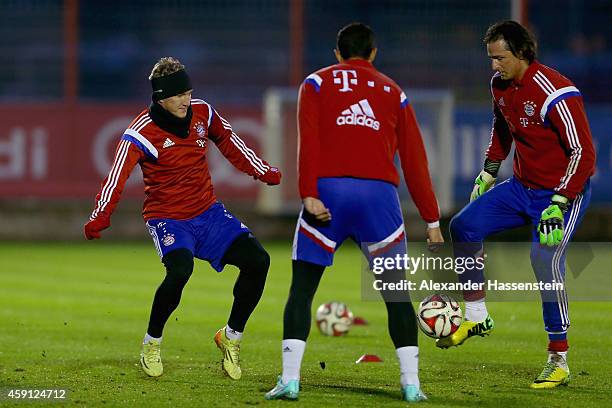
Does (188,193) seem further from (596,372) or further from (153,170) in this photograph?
(596,372)

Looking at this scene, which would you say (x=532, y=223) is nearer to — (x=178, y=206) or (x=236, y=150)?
(x=236, y=150)

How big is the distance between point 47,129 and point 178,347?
9.91 meters

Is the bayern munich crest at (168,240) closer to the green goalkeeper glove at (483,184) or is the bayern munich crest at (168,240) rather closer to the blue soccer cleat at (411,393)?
the blue soccer cleat at (411,393)

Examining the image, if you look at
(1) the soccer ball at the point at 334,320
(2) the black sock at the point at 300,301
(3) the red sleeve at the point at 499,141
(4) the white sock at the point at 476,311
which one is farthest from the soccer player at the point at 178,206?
(1) the soccer ball at the point at 334,320

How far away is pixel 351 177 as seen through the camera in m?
7.05

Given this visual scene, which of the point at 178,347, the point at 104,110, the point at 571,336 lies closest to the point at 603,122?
the point at 104,110

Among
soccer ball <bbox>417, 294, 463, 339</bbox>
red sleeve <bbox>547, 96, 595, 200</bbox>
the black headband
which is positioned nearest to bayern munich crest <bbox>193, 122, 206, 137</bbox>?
the black headband

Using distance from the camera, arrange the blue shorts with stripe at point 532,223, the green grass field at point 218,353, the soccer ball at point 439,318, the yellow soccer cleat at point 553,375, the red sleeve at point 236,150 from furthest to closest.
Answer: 1. the red sleeve at point 236,150
2. the soccer ball at point 439,318
3. the blue shorts with stripe at point 532,223
4. the yellow soccer cleat at point 553,375
5. the green grass field at point 218,353

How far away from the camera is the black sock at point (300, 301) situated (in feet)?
23.2

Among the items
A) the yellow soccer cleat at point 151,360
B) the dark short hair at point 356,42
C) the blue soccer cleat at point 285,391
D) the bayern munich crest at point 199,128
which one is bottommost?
the yellow soccer cleat at point 151,360

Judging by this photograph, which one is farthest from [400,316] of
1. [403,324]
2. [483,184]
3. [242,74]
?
[242,74]

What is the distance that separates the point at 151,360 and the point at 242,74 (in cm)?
1162

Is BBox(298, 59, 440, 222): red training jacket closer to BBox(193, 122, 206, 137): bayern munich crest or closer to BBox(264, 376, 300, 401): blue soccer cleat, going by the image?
BBox(264, 376, 300, 401): blue soccer cleat

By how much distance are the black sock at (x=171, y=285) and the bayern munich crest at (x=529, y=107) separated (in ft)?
7.33
